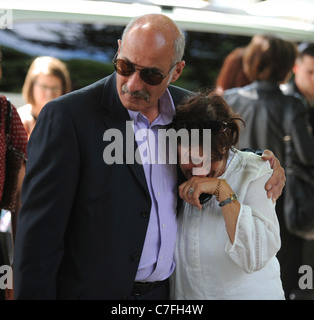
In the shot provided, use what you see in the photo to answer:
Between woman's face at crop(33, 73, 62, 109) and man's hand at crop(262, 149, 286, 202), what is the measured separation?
4.13 feet

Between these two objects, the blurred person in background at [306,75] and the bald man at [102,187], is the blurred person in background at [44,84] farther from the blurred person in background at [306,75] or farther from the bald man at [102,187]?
the blurred person in background at [306,75]

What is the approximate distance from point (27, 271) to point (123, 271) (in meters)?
0.31

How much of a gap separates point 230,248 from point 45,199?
0.63 meters

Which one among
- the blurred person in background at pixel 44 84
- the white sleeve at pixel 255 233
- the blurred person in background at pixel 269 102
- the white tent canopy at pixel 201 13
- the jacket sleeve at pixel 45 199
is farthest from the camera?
the white tent canopy at pixel 201 13

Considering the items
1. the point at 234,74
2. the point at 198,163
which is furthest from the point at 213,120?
the point at 234,74

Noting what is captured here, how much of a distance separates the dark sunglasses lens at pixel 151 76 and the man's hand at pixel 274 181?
1.69 ft

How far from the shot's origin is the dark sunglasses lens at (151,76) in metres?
1.51

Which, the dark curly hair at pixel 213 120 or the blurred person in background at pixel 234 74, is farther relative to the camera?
the blurred person in background at pixel 234 74

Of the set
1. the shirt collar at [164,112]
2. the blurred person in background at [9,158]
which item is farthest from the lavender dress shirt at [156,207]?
the blurred person in background at [9,158]

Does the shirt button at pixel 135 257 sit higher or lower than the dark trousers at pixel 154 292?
higher

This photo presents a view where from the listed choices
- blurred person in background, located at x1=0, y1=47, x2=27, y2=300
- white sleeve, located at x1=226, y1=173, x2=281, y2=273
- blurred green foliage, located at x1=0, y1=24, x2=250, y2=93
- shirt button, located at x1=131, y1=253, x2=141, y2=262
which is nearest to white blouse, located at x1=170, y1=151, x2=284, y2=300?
white sleeve, located at x1=226, y1=173, x2=281, y2=273

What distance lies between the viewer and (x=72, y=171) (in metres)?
1.46

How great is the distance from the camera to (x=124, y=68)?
59.6 inches

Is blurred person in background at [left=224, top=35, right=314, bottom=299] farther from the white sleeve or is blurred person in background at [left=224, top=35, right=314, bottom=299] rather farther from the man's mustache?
the man's mustache
